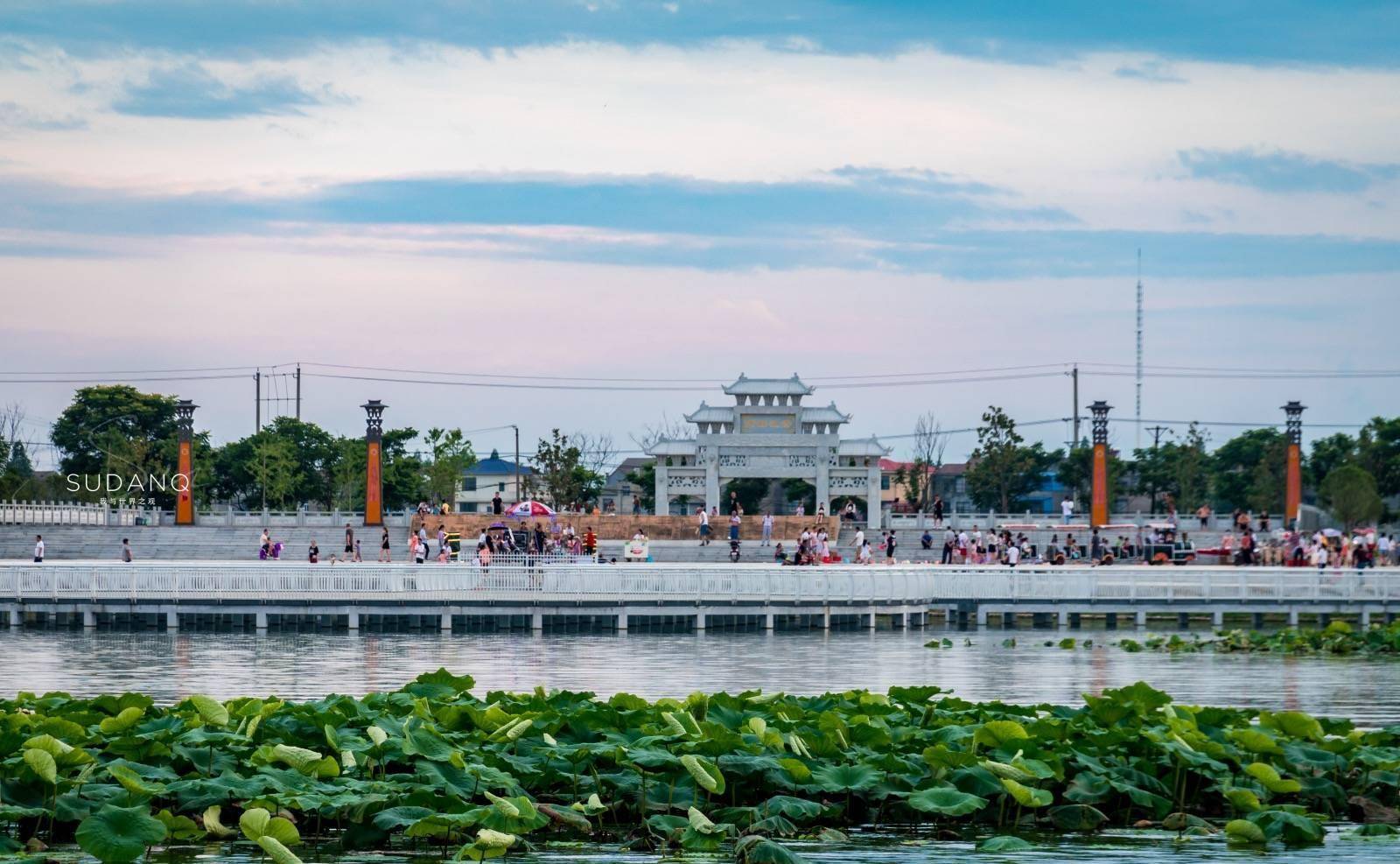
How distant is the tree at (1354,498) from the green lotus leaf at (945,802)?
57823 mm

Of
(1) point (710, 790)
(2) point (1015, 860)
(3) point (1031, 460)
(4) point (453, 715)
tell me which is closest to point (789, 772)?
(1) point (710, 790)

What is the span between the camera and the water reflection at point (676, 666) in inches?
912

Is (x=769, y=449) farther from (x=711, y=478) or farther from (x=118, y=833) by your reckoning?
(x=118, y=833)

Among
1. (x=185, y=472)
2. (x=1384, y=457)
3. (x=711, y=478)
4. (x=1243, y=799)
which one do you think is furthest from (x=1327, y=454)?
(x=1243, y=799)

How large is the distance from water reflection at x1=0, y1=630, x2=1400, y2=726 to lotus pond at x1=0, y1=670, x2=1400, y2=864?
269 inches

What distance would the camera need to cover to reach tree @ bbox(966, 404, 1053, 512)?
82250 mm

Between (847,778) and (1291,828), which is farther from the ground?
(847,778)

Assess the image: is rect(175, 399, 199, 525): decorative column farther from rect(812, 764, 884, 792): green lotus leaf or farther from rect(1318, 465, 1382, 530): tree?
rect(812, 764, 884, 792): green lotus leaf

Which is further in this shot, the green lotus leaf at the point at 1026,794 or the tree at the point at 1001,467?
the tree at the point at 1001,467

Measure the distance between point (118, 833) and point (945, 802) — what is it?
5.27m

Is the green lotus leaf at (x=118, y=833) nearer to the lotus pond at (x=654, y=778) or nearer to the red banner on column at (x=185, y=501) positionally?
the lotus pond at (x=654, y=778)

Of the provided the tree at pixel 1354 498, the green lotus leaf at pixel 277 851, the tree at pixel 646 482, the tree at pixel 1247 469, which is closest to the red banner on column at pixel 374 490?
the tree at pixel 646 482

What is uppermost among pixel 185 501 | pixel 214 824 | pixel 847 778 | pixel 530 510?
pixel 185 501

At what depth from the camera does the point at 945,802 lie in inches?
480
